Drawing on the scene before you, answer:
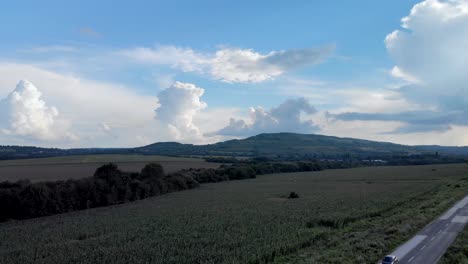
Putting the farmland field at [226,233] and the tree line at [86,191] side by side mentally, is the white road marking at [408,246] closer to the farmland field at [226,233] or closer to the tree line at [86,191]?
the farmland field at [226,233]

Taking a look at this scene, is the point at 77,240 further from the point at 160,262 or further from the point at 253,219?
A: the point at 253,219

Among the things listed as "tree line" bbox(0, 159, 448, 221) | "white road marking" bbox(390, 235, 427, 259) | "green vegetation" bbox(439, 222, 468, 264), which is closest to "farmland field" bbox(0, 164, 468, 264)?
"white road marking" bbox(390, 235, 427, 259)

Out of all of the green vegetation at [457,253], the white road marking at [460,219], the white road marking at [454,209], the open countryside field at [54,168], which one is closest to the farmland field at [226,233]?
the white road marking at [454,209]

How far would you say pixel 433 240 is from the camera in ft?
111

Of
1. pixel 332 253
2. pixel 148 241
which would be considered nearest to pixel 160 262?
pixel 148 241

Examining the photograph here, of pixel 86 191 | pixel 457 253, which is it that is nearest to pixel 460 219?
pixel 457 253

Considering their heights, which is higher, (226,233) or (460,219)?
(460,219)

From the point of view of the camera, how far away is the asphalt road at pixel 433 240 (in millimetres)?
28391

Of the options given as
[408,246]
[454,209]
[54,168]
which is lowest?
[408,246]

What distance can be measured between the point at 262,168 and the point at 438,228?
116m

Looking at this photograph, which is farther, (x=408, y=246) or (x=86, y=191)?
(x=86, y=191)

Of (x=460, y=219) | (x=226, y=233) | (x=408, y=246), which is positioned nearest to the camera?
(x=408, y=246)

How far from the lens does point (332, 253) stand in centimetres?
2952

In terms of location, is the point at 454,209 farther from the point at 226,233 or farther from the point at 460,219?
the point at 226,233
